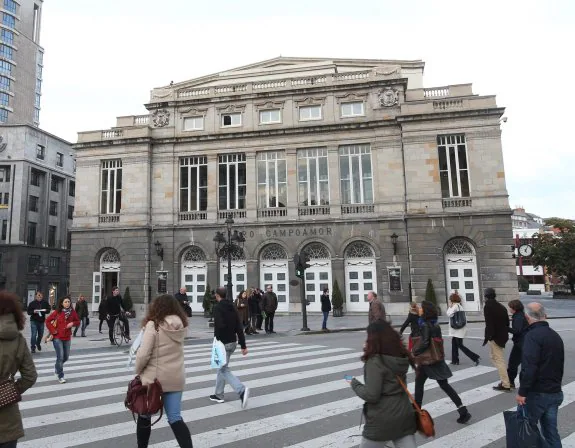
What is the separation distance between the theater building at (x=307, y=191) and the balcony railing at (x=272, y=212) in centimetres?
10

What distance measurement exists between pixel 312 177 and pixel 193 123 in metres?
9.76

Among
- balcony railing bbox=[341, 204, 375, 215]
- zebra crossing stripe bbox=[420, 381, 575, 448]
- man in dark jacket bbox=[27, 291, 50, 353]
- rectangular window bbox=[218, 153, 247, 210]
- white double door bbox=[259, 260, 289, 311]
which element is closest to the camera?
zebra crossing stripe bbox=[420, 381, 575, 448]

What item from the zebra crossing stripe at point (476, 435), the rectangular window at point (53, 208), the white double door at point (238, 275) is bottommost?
the zebra crossing stripe at point (476, 435)

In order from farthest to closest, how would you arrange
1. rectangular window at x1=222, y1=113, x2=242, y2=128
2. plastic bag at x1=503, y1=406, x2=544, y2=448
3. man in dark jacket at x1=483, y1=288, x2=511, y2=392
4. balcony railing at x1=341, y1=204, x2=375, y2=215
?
1. rectangular window at x1=222, y1=113, x2=242, y2=128
2. balcony railing at x1=341, y1=204, x2=375, y2=215
3. man in dark jacket at x1=483, y1=288, x2=511, y2=392
4. plastic bag at x1=503, y1=406, x2=544, y2=448

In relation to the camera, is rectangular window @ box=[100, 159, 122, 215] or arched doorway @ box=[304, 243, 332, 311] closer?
arched doorway @ box=[304, 243, 332, 311]

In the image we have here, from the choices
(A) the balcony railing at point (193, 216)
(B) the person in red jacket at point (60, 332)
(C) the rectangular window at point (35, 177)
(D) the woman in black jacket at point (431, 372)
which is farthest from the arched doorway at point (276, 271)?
(C) the rectangular window at point (35, 177)

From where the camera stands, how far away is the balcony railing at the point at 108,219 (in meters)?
30.5

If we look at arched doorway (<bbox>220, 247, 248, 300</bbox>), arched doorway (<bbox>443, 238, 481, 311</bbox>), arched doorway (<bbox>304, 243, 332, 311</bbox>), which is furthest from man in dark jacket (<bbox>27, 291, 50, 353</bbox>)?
arched doorway (<bbox>443, 238, 481, 311</bbox>)

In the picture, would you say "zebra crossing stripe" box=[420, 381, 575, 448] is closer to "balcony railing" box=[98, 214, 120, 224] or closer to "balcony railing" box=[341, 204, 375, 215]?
"balcony railing" box=[341, 204, 375, 215]

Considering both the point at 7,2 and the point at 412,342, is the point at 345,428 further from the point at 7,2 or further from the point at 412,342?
the point at 7,2

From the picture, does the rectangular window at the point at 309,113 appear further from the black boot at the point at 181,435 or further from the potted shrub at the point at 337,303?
the black boot at the point at 181,435

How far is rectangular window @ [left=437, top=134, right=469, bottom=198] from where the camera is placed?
26.9m

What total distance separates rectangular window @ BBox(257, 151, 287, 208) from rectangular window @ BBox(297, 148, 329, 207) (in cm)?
112

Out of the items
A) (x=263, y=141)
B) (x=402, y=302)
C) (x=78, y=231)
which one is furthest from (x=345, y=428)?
(x=78, y=231)
